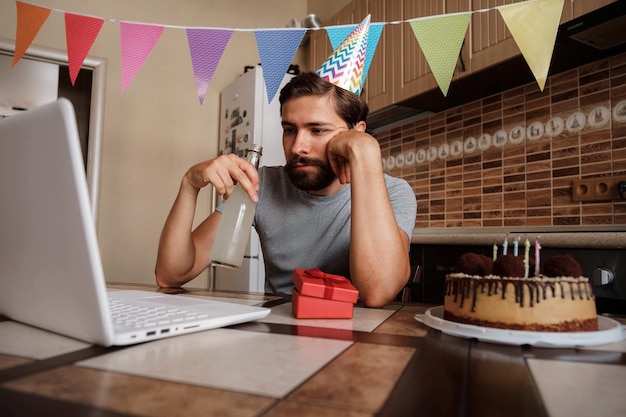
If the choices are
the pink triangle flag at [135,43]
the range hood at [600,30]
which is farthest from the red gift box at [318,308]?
the range hood at [600,30]

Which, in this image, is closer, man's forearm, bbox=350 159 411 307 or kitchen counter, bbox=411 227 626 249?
man's forearm, bbox=350 159 411 307

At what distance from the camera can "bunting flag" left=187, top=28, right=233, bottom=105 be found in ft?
4.96

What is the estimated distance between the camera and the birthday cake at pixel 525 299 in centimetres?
54

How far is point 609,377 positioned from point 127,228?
2882mm

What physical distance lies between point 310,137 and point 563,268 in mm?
892

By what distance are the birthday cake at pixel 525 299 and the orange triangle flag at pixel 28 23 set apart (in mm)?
1743

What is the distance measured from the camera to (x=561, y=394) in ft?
1.16

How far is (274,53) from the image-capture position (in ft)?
4.76

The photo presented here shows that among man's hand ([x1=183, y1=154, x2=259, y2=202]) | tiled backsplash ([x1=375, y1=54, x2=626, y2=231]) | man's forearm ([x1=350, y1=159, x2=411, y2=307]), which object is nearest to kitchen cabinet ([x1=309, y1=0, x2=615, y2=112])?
tiled backsplash ([x1=375, y1=54, x2=626, y2=231])

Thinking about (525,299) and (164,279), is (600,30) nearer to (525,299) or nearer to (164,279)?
(525,299)

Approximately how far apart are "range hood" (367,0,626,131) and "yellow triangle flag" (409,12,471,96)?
54 centimetres

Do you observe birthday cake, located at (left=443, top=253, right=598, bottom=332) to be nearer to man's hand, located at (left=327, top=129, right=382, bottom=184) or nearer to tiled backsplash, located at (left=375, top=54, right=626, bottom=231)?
man's hand, located at (left=327, top=129, right=382, bottom=184)

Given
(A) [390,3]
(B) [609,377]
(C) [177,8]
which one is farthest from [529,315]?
(C) [177,8]

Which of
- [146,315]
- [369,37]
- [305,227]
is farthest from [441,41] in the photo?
[146,315]
